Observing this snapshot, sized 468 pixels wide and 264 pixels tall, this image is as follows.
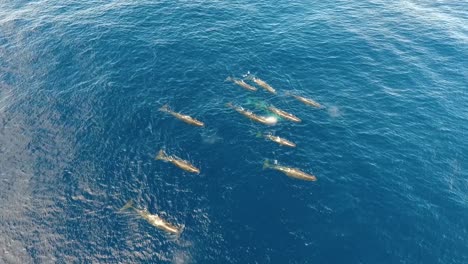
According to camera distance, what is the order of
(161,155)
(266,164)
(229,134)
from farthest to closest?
(229,134), (161,155), (266,164)

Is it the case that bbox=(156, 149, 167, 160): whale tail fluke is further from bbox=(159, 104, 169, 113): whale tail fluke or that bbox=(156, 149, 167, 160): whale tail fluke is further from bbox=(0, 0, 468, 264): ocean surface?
bbox=(159, 104, 169, 113): whale tail fluke

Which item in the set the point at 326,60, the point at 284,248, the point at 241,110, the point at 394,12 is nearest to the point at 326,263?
the point at 284,248

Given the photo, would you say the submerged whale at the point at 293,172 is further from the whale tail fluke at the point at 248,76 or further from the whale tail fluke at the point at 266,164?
the whale tail fluke at the point at 248,76

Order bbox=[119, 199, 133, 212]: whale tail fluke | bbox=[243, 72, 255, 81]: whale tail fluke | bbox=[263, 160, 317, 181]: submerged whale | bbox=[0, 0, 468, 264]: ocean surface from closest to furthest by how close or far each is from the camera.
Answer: bbox=[0, 0, 468, 264]: ocean surface < bbox=[119, 199, 133, 212]: whale tail fluke < bbox=[263, 160, 317, 181]: submerged whale < bbox=[243, 72, 255, 81]: whale tail fluke

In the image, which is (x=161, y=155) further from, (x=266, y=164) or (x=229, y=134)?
(x=266, y=164)

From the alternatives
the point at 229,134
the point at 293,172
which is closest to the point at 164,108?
the point at 229,134

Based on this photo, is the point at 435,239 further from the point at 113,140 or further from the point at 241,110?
the point at 113,140

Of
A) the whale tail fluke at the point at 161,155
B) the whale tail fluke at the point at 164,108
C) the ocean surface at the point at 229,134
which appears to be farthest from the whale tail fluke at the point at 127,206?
the whale tail fluke at the point at 164,108

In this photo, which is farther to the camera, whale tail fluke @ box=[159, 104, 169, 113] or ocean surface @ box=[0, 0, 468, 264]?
whale tail fluke @ box=[159, 104, 169, 113]

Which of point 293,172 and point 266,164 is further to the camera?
point 266,164

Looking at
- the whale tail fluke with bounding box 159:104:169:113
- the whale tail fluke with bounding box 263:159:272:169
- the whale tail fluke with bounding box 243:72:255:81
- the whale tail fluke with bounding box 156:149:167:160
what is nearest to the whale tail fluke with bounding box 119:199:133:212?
the whale tail fluke with bounding box 156:149:167:160
